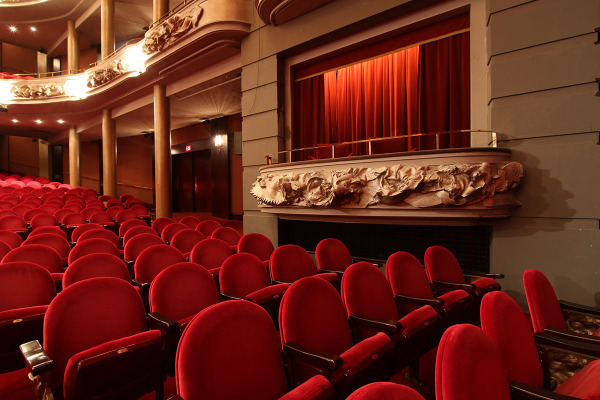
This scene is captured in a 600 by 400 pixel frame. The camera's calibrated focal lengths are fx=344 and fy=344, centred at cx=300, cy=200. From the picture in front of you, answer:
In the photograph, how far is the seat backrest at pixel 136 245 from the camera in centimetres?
273

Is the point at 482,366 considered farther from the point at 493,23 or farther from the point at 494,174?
the point at 493,23

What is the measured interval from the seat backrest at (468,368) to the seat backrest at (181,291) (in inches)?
48.0

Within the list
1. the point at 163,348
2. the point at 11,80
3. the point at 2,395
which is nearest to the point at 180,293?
the point at 163,348

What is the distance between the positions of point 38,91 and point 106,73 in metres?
2.94

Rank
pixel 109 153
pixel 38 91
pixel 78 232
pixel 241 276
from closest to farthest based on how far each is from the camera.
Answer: pixel 241 276 → pixel 78 232 → pixel 109 153 → pixel 38 91

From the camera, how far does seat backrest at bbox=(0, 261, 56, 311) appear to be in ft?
5.41

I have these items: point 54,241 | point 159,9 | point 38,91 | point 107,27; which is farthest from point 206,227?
point 38,91

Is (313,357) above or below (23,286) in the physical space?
below

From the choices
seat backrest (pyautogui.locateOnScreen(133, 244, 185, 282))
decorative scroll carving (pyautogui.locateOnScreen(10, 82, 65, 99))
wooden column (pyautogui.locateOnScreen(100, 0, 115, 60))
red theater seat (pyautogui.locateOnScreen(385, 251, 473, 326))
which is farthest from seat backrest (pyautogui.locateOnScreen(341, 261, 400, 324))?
decorative scroll carving (pyautogui.locateOnScreen(10, 82, 65, 99))

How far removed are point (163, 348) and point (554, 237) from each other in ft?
8.92

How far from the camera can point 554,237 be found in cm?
255

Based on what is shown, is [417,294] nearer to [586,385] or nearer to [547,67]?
[586,385]

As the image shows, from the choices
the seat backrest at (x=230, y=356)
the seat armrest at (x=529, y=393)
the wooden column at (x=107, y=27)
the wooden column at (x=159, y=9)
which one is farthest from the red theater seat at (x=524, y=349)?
the wooden column at (x=107, y=27)

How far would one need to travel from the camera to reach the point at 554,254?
100 inches
